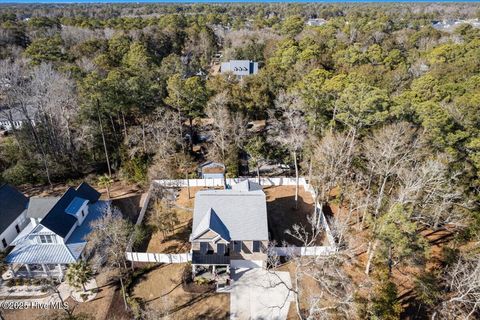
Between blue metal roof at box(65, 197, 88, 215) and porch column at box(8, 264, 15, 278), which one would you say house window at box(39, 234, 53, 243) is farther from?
porch column at box(8, 264, 15, 278)

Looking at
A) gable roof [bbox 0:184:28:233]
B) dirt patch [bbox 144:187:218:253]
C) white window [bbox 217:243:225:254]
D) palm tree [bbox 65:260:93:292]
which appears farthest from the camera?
gable roof [bbox 0:184:28:233]

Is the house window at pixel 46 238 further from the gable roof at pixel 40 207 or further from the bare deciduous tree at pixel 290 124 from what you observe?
the bare deciduous tree at pixel 290 124

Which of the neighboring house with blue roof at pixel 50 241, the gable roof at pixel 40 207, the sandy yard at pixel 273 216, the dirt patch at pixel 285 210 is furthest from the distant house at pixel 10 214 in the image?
the dirt patch at pixel 285 210

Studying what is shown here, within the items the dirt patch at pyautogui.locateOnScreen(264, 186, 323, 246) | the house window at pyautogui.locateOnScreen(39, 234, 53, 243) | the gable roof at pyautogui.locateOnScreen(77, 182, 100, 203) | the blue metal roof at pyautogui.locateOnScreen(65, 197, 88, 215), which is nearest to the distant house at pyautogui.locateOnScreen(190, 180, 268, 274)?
the dirt patch at pyautogui.locateOnScreen(264, 186, 323, 246)

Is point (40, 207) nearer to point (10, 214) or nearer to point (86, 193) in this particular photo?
point (10, 214)

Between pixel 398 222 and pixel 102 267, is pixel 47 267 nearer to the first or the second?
pixel 102 267

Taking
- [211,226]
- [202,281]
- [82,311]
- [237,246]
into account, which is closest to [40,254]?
[82,311]
